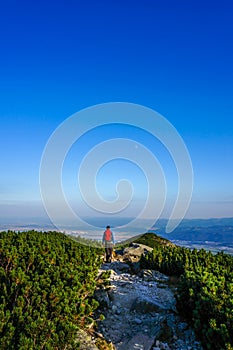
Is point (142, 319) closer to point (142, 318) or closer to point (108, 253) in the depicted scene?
point (142, 318)

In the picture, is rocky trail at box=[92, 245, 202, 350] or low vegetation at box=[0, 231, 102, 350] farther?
rocky trail at box=[92, 245, 202, 350]

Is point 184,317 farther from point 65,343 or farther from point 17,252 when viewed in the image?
point 17,252

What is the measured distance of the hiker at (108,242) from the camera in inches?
630

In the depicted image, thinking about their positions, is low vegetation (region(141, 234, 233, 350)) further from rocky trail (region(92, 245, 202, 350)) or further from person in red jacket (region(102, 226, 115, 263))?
person in red jacket (region(102, 226, 115, 263))

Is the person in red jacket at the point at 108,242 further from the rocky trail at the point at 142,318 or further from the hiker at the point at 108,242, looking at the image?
the rocky trail at the point at 142,318

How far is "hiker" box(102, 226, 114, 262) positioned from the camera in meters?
16.0

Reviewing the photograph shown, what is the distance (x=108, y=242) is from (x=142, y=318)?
26.8 feet

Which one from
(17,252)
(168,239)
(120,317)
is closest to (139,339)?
(120,317)

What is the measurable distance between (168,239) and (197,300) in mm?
20378

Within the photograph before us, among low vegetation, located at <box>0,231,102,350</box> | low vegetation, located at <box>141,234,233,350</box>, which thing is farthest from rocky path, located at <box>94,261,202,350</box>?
low vegetation, located at <box>0,231,102,350</box>

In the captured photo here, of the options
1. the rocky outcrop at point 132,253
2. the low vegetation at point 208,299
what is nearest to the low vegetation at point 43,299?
the low vegetation at point 208,299

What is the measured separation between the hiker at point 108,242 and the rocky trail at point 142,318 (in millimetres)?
4555

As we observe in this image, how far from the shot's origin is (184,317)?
8477mm

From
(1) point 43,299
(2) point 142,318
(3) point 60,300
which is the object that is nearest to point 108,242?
(2) point 142,318
